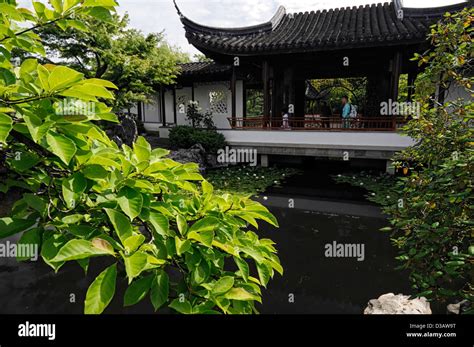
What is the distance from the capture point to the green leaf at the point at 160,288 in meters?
0.84

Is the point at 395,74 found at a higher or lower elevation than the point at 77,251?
higher

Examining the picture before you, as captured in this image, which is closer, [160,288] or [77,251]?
[77,251]

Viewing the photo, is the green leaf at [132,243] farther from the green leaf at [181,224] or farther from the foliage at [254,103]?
the foliage at [254,103]

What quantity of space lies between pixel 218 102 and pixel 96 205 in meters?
14.6

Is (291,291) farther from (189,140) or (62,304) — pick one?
(189,140)

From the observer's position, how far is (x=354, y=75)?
473 inches

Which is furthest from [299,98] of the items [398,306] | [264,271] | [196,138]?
[264,271]

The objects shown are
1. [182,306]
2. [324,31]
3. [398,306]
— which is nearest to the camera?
[182,306]

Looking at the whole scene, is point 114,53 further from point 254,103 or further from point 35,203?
point 254,103

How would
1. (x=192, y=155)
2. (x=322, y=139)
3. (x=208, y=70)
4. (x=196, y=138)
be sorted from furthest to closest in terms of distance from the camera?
1. (x=208, y=70)
2. (x=196, y=138)
3. (x=192, y=155)
4. (x=322, y=139)

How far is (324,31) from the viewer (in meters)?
10.9

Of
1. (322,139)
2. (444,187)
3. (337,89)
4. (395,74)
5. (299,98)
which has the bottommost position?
(444,187)

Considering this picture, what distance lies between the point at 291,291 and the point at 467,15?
3.22 meters

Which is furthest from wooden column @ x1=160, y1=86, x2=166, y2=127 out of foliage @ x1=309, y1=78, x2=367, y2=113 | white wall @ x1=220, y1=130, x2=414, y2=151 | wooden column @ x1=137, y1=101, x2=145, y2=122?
foliage @ x1=309, y1=78, x2=367, y2=113
